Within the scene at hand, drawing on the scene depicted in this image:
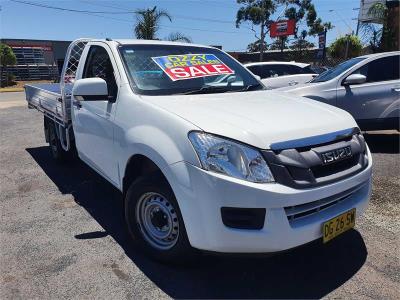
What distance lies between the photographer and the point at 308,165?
2646 mm

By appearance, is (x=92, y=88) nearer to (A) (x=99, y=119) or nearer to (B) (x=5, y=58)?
(A) (x=99, y=119)

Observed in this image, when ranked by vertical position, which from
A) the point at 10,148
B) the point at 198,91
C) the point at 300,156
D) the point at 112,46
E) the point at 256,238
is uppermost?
the point at 112,46

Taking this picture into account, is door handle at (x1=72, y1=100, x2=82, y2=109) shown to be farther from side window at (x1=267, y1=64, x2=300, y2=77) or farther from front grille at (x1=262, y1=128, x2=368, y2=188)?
side window at (x1=267, y1=64, x2=300, y2=77)

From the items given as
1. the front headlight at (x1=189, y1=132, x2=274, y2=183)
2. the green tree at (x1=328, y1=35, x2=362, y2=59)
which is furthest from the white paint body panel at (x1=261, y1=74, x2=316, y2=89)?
the green tree at (x1=328, y1=35, x2=362, y2=59)

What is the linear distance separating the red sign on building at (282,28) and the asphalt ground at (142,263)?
3776 cm

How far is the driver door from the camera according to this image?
372 centimetres

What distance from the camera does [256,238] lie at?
2.57 m

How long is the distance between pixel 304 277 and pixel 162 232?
115 cm

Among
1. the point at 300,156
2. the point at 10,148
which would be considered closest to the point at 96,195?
the point at 300,156

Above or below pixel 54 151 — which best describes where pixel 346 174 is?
above

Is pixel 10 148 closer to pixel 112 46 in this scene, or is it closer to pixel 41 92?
pixel 41 92

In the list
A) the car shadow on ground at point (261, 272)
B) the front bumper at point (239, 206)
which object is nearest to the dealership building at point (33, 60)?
the car shadow on ground at point (261, 272)

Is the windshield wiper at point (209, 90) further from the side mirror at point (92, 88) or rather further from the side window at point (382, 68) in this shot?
the side window at point (382, 68)

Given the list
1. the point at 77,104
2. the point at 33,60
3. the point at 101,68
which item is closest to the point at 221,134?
the point at 101,68
